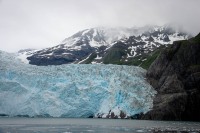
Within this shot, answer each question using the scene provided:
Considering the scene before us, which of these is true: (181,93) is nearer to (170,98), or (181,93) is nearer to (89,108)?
(170,98)

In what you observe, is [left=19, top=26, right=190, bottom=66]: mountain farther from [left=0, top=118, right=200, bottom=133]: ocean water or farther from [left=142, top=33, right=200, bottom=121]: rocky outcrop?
[left=0, top=118, right=200, bottom=133]: ocean water

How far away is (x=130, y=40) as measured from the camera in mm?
151875

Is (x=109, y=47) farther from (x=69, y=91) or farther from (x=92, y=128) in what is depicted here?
(x=92, y=128)

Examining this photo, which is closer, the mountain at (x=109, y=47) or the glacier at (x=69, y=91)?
the glacier at (x=69, y=91)

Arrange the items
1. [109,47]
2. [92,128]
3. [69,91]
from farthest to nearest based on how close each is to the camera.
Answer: [109,47] → [69,91] → [92,128]

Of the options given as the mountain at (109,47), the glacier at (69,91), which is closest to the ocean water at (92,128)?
the glacier at (69,91)

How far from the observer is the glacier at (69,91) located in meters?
56.3

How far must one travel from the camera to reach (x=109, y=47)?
148125 millimetres

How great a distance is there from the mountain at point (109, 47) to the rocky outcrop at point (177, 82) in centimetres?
4503

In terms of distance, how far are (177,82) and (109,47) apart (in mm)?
89723

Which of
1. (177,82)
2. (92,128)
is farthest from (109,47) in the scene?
(92,128)

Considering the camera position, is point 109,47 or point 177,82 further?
point 109,47

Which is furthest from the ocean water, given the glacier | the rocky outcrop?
the rocky outcrop

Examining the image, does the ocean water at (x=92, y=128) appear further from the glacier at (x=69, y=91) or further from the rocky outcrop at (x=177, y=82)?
the rocky outcrop at (x=177, y=82)
